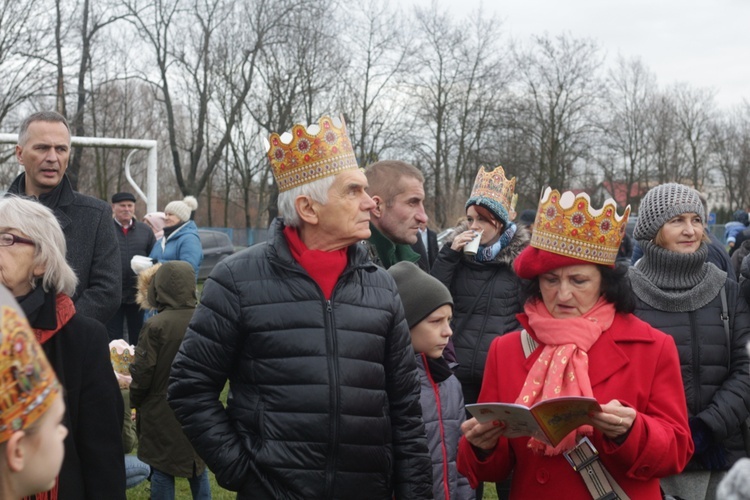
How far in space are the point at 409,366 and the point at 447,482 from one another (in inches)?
34.1

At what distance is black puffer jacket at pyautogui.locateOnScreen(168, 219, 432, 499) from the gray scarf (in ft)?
5.55

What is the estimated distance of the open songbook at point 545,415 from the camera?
8.76 ft

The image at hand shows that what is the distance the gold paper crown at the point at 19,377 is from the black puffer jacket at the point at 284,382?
1284mm

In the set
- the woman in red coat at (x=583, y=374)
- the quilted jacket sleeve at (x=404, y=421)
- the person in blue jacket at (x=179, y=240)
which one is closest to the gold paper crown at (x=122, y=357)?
the quilted jacket sleeve at (x=404, y=421)

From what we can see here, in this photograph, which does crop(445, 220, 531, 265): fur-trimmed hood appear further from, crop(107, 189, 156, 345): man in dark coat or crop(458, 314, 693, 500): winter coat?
crop(107, 189, 156, 345): man in dark coat

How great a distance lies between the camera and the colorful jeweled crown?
224 inches

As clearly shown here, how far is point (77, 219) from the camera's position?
A: 4.30 m

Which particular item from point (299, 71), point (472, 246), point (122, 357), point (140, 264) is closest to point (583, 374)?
point (472, 246)

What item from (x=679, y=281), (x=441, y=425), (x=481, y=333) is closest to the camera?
(x=441, y=425)

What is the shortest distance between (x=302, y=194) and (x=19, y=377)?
5.74 feet

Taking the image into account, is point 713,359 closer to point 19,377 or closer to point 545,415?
point 545,415

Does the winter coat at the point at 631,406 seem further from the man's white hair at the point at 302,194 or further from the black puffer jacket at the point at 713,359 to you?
the black puffer jacket at the point at 713,359

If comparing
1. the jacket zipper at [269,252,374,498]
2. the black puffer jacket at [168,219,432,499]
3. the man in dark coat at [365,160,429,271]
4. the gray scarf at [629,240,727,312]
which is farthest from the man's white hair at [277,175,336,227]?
the gray scarf at [629,240,727,312]

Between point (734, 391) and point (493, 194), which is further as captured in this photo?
point (493, 194)
